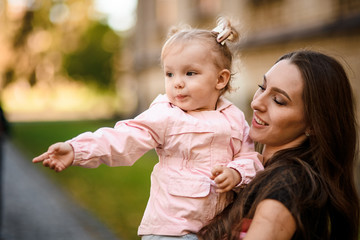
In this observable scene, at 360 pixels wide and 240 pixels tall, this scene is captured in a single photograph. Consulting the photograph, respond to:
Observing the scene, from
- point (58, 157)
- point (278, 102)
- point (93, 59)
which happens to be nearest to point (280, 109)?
point (278, 102)

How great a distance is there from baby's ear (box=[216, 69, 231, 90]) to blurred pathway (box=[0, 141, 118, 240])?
4798 millimetres

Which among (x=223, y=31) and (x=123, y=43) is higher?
(x=223, y=31)

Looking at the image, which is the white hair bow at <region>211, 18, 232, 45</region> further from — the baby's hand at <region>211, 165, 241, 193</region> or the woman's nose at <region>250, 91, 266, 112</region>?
the baby's hand at <region>211, 165, 241, 193</region>

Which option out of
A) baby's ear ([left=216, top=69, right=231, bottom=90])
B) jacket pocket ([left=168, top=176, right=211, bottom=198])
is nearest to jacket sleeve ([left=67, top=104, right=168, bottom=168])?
jacket pocket ([left=168, top=176, right=211, bottom=198])

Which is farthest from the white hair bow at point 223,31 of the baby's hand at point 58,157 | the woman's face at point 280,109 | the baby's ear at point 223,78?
the baby's hand at point 58,157

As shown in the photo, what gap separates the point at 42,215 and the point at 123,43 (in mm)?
25696

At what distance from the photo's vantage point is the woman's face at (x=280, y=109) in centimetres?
216

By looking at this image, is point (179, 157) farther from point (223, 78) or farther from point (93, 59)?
point (93, 59)

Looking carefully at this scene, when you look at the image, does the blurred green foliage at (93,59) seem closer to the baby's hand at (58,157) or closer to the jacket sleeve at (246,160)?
the jacket sleeve at (246,160)

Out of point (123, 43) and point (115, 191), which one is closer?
point (115, 191)

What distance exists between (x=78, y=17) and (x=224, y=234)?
31849 millimetres

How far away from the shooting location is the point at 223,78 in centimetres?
243

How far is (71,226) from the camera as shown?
7.41 meters

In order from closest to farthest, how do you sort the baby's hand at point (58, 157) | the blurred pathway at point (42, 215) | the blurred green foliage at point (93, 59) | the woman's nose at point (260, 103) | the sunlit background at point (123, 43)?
1. the baby's hand at point (58, 157)
2. the woman's nose at point (260, 103)
3. the blurred pathway at point (42, 215)
4. the sunlit background at point (123, 43)
5. the blurred green foliage at point (93, 59)
